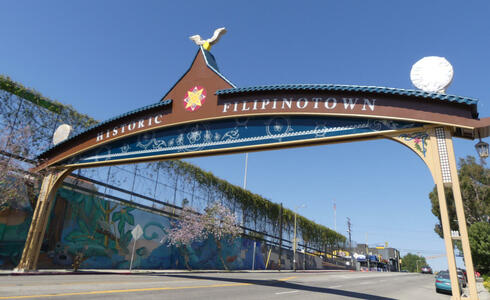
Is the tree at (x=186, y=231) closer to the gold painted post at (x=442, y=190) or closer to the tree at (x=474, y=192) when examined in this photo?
the gold painted post at (x=442, y=190)

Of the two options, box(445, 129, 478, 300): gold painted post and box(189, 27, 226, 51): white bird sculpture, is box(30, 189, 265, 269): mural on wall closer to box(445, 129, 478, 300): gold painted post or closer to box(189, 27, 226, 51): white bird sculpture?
box(189, 27, 226, 51): white bird sculpture

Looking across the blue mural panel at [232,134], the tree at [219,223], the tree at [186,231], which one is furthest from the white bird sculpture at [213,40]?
the tree at [219,223]

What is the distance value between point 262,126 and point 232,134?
1367mm

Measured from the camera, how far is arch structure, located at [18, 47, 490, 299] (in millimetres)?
8727

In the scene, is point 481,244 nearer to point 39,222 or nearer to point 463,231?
point 463,231

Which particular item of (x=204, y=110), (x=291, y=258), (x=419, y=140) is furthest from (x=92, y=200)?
(x=291, y=258)

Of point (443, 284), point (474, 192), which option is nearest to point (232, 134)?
point (443, 284)

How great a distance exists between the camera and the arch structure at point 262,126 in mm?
8727

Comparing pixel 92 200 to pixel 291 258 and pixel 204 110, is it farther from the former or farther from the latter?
pixel 291 258

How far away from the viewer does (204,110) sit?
44.7ft

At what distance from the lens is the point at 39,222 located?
16.6m

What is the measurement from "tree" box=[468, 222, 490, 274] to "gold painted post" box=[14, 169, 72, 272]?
30.5 m

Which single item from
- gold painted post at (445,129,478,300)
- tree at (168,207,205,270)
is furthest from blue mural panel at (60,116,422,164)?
tree at (168,207,205,270)

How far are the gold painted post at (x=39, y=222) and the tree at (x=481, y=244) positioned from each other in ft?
100
